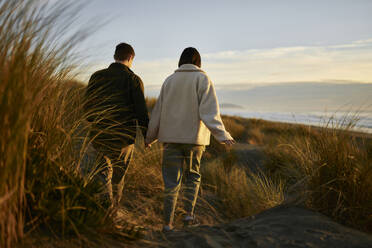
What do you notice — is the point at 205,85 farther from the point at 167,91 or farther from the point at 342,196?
the point at 342,196

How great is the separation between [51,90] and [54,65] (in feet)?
0.67

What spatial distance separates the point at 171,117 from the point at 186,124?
0.20m

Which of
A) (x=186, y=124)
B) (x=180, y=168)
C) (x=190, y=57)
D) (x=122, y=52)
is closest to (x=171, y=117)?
(x=186, y=124)

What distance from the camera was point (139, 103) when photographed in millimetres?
3473

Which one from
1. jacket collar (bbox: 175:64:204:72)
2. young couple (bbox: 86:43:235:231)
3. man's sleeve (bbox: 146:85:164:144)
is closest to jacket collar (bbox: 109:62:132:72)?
young couple (bbox: 86:43:235:231)

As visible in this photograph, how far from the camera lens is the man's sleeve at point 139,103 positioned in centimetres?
347

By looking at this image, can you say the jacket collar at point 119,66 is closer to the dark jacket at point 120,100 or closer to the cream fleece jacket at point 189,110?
the dark jacket at point 120,100

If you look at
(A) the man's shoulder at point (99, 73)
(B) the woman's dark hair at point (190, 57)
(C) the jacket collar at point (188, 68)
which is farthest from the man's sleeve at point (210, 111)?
(A) the man's shoulder at point (99, 73)

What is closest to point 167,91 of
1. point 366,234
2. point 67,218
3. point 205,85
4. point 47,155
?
point 205,85

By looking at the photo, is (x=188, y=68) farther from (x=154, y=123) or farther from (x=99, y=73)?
(x=99, y=73)

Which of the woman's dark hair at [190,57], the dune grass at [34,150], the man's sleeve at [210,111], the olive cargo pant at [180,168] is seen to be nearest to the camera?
the dune grass at [34,150]

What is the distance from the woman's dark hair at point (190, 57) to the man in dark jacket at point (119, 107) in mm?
554

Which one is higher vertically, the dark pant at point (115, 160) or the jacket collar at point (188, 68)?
the jacket collar at point (188, 68)

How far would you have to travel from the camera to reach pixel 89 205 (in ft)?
7.16
